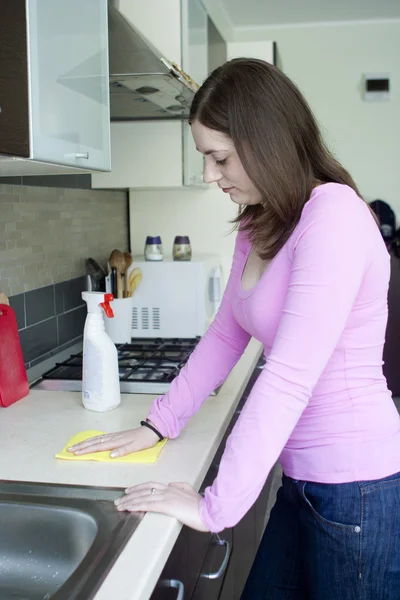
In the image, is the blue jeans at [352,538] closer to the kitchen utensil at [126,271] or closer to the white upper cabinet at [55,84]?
the white upper cabinet at [55,84]

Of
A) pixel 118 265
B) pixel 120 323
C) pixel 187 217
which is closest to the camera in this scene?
pixel 120 323

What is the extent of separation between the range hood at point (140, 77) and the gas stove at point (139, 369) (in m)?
0.81

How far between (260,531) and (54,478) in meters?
1.29

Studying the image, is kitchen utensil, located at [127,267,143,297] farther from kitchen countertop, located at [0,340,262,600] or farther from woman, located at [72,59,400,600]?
woman, located at [72,59,400,600]

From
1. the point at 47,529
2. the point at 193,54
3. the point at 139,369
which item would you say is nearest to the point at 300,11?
the point at 193,54

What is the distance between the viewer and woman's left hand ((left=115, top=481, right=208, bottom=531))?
40.5 inches

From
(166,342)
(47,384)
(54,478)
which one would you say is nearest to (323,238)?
(54,478)

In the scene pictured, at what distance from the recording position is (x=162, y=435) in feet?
4.40

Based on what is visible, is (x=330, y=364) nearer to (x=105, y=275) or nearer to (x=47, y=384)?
(x=47, y=384)

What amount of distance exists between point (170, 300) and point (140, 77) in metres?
0.95

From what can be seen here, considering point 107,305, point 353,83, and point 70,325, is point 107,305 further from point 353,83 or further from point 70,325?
point 353,83

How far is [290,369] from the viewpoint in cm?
99

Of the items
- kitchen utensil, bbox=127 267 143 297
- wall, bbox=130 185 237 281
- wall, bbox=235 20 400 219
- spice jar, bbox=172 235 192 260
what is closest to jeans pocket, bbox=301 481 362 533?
kitchen utensil, bbox=127 267 143 297

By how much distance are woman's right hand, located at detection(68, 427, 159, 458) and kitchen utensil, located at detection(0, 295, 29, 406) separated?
380mm
